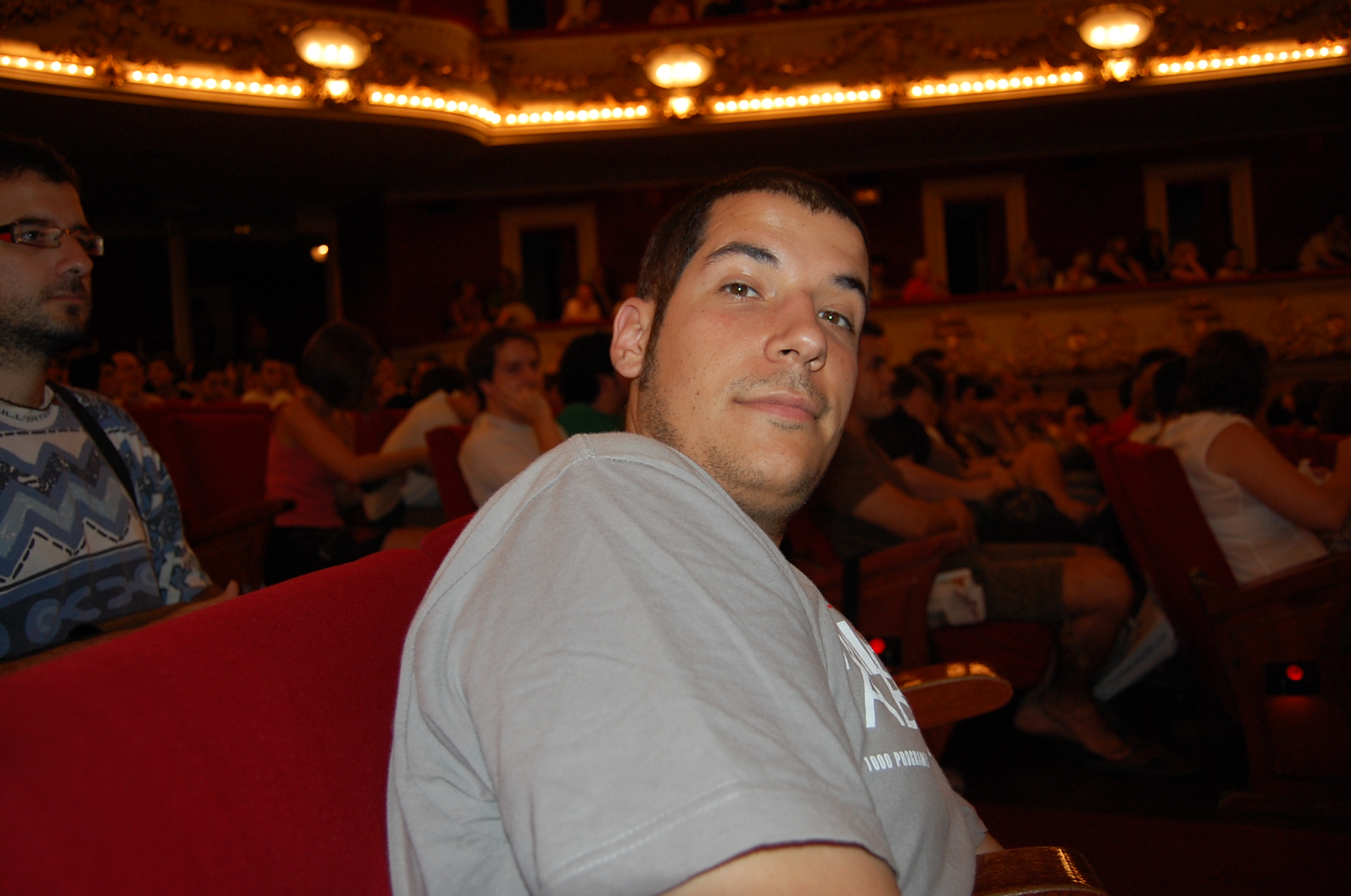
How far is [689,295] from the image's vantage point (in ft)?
3.22

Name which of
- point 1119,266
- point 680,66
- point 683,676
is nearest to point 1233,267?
point 1119,266

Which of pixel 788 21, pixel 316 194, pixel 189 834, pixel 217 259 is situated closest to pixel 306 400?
pixel 189 834

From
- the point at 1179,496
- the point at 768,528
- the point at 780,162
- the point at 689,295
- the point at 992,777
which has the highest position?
the point at 780,162

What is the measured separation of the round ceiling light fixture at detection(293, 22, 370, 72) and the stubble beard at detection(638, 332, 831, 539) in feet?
27.5

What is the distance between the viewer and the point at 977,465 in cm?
432

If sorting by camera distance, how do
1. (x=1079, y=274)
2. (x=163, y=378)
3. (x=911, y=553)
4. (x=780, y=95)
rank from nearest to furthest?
1. (x=911, y=553)
2. (x=163, y=378)
3. (x=780, y=95)
4. (x=1079, y=274)

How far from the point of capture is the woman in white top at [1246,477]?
2451mm

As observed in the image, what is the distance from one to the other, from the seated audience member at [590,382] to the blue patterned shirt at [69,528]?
4.75 ft

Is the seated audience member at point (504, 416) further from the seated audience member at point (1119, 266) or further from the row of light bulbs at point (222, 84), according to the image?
the seated audience member at point (1119, 266)

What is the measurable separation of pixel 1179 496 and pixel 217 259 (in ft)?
49.4

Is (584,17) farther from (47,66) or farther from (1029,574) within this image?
(1029,574)

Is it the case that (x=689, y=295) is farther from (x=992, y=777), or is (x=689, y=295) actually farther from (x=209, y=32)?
(x=209, y=32)

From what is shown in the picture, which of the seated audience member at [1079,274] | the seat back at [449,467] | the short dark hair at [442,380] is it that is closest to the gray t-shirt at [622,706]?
the seat back at [449,467]

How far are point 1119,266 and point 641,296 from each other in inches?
415
